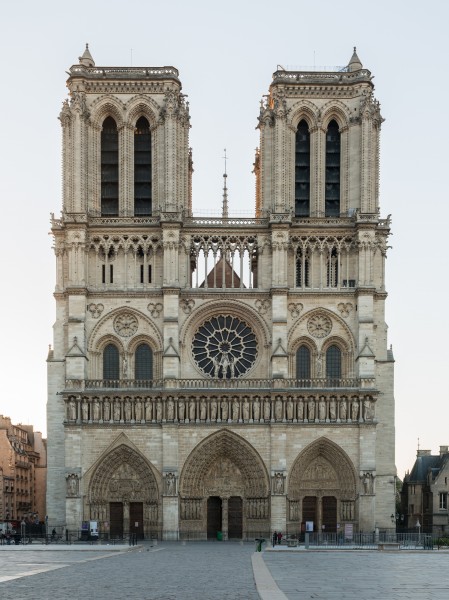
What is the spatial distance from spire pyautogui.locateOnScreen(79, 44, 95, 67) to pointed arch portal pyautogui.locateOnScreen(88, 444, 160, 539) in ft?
76.8

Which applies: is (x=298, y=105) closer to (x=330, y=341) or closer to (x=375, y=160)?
(x=375, y=160)

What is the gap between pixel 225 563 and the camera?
41.2 meters

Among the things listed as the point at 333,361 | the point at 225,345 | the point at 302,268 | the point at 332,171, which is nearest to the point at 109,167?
the point at 225,345

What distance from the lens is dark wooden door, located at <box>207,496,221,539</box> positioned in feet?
223

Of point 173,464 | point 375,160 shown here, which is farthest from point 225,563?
point 375,160

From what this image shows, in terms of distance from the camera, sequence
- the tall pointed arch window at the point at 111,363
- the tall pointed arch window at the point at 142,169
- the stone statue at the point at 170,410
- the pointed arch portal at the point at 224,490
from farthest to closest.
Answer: the tall pointed arch window at the point at 142,169, the tall pointed arch window at the point at 111,363, the pointed arch portal at the point at 224,490, the stone statue at the point at 170,410

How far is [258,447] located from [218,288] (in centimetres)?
958

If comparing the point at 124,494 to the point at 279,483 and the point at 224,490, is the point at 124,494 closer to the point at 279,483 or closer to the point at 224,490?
the point at 224,490

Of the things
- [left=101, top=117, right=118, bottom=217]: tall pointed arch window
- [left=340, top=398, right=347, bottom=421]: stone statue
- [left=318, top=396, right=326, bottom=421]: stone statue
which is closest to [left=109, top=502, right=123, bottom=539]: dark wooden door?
[left=318, top=396, right=326, bottom=421]: stone statue

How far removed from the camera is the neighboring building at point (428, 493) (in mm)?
79500

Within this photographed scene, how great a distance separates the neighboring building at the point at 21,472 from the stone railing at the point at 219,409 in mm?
19116

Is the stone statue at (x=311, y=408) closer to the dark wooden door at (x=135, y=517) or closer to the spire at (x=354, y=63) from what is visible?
the dark wooden door at (x=135, y=517)

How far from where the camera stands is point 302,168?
71438 mm

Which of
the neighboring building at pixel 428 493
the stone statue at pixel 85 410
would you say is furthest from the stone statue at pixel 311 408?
the neighboring building at pixel 428 493
